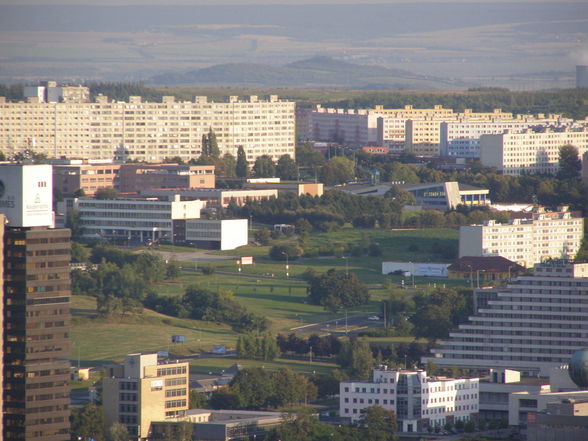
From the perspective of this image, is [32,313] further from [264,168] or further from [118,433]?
[264,168]

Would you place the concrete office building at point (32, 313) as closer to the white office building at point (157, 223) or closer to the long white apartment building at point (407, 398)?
the long white apartment building at point (407, 398)

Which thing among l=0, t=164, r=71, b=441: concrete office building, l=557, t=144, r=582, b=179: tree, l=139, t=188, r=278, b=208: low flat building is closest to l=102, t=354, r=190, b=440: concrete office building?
l=0, t=164, r=71, b=441: concrete office building

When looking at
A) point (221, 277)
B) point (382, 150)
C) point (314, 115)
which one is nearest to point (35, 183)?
point (221, 277)

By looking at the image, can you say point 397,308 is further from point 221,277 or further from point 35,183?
point 35,183

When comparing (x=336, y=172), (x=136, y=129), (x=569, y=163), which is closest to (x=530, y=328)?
(x=336, y=172)

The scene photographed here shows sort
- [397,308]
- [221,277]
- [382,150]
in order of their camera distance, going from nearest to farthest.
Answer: [397,308]
[221,277]
[382,150]

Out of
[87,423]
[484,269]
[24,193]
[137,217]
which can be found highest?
[24,193]
